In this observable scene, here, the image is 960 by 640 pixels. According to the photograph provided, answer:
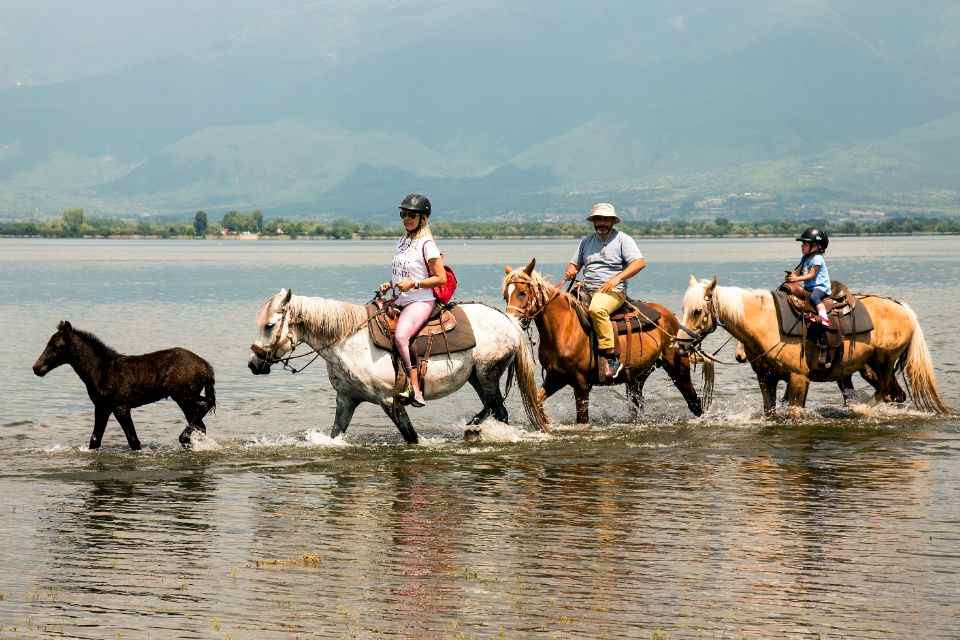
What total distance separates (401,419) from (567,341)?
8.56 feet

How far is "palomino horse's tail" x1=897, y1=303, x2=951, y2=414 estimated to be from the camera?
18.5 metres

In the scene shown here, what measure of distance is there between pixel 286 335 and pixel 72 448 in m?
3.49

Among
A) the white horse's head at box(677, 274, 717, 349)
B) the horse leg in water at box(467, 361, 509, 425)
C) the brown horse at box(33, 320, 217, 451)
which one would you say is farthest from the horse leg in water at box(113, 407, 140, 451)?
the white horse's head at box(677, 274, 717, 349)

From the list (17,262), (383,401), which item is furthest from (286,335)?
(17,262)

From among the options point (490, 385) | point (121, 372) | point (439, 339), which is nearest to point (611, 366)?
point (490, 385)

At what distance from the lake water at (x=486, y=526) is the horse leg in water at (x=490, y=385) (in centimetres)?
27

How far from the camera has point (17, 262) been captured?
11125 centimetres

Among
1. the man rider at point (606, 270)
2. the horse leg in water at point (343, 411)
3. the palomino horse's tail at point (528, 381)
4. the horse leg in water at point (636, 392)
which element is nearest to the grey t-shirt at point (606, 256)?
the man rider at point (606, 270)

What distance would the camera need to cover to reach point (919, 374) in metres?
18.5

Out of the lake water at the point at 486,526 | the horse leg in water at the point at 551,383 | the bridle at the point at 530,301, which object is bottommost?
the lake water at the point at 486,526

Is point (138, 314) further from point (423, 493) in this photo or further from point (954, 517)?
point (954, 517)

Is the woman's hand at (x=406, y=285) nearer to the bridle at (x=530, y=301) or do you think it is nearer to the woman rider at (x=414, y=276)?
the woman rider at (x=414, y=276)

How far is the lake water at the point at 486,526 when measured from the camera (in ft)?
29.9

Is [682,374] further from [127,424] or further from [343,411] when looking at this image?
[127,424]
